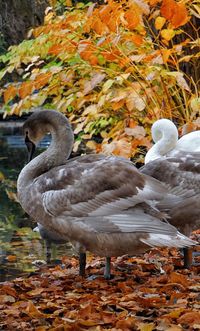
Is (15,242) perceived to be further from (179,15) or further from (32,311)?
(32,311)

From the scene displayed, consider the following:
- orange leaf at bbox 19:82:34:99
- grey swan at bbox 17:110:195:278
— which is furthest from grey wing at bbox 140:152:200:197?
orange leaf at bbox 19:82:34:99

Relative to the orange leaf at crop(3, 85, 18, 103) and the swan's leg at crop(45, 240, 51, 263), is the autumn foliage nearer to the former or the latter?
the orange leaf at crop(3, 85, 18, 103)

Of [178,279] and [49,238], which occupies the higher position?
[178,279]

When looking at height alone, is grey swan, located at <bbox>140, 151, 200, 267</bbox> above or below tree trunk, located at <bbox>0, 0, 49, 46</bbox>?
above

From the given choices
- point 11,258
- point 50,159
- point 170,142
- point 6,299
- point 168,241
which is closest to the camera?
point 6,299

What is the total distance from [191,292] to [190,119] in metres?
3.38

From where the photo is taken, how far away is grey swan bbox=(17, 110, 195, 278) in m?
5.11

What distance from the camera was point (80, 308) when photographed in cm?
445

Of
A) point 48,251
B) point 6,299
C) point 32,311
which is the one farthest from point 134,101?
point 32,311

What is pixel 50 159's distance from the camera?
18.8ft

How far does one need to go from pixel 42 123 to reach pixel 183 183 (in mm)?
1177

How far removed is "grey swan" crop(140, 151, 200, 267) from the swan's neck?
62 centimetres

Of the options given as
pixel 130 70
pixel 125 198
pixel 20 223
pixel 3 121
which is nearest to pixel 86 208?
pixel 125 198

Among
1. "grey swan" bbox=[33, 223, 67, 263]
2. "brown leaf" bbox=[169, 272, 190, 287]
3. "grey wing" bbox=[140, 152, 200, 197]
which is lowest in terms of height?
"grey swan" bbox=[33, 223, 67, 263]
